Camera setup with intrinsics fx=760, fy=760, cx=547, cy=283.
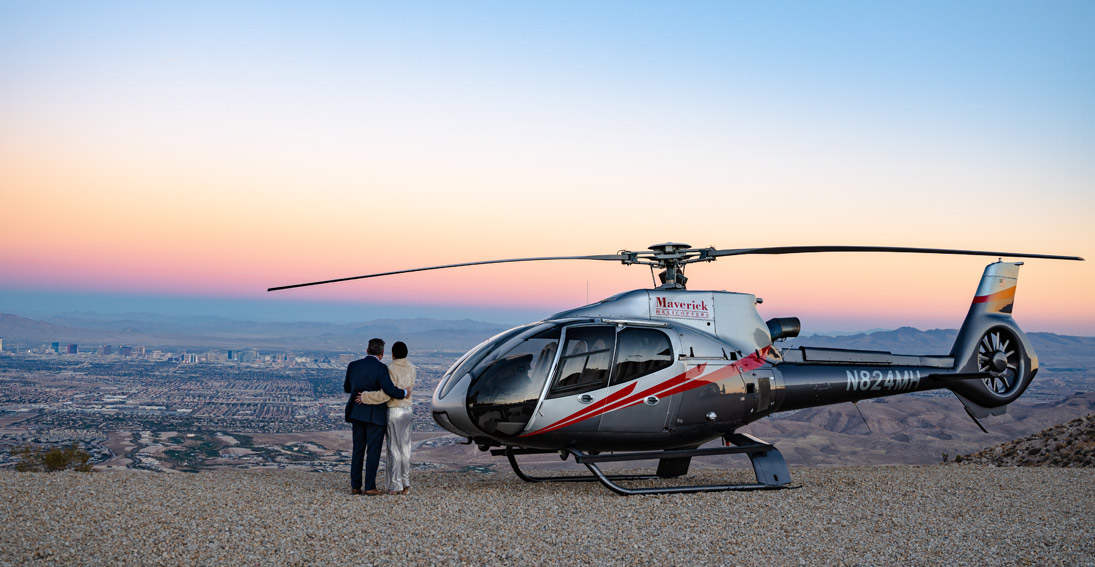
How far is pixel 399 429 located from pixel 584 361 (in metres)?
2.99

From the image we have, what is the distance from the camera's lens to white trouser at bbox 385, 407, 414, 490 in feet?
37.3

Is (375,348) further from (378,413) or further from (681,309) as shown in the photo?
(681,309)

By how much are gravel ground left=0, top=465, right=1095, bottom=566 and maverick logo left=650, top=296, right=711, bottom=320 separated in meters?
3.10

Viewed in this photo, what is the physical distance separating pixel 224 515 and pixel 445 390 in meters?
3.50

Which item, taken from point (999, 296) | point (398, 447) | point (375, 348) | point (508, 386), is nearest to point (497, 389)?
point (508, 386)

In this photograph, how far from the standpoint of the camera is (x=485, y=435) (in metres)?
11.4

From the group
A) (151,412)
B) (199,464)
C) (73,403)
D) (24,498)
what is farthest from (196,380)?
(24,498)

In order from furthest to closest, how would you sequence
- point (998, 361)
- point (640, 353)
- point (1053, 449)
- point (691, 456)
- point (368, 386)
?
point (1053, 449), point (998, 361), point (691, 456), point (640, 353), point (368, 386)

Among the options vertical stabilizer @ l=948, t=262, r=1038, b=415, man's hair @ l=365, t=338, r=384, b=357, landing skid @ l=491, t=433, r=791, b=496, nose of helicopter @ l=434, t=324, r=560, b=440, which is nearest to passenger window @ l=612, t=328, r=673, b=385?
nose of helicopter @ l=434, t=324, r=560, b=440

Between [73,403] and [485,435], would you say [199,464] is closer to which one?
[485,435]

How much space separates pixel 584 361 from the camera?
38.3ft

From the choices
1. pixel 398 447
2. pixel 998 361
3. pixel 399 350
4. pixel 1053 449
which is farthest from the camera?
pixel 1053 449

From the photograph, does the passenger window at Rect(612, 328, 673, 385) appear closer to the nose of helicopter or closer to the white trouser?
the nose of helicopter

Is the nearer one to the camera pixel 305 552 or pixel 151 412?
pixel 305 552
